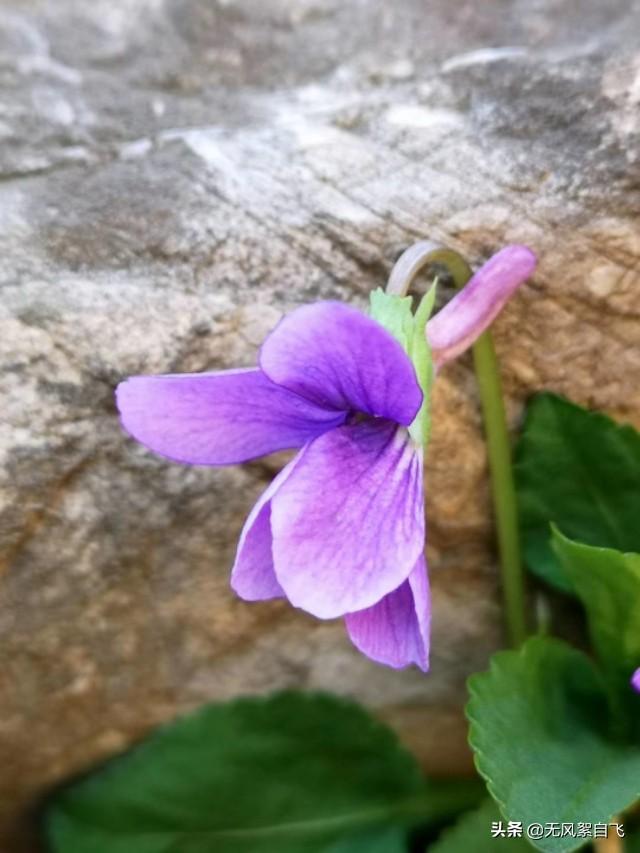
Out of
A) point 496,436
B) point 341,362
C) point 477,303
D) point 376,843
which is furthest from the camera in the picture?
point 376,843

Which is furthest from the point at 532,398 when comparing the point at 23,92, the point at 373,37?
the point at 23,92

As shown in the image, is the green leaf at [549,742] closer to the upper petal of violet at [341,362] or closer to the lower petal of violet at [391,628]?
the lower petal of violet at [391,628]

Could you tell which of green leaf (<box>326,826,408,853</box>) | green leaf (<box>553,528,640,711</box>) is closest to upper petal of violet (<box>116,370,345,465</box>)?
green leaf (<box>553,528,640,711</box>)

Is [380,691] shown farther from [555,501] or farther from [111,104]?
[111,104]

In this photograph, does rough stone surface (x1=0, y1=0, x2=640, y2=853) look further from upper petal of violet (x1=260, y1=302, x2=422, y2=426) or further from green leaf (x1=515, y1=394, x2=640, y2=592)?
upper petal of violet (x1=260, y1=302, x2=422, y2=426)

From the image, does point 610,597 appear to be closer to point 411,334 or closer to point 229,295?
point 411,334


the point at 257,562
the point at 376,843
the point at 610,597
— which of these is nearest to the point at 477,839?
the point at 376,843

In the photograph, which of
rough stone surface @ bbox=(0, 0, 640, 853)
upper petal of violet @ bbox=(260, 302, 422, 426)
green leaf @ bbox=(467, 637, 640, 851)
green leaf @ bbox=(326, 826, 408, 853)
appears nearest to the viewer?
upper petal of violet @ bbox=(260, 302, 422, 426)
